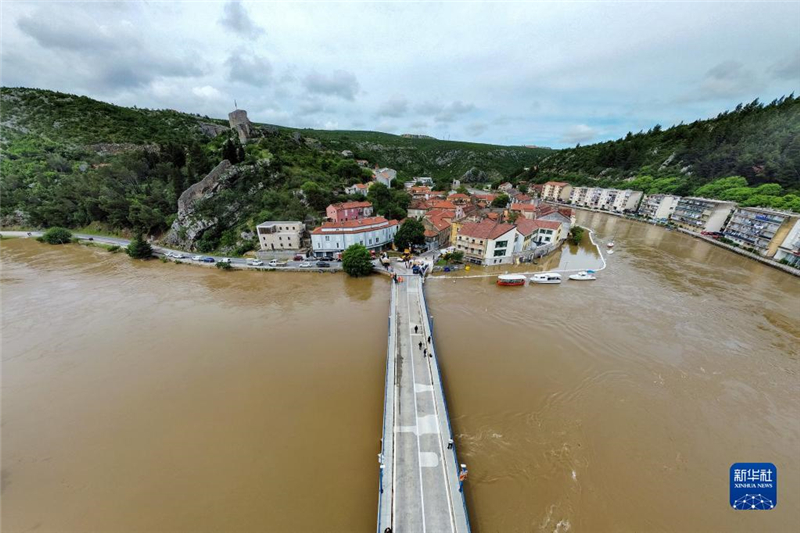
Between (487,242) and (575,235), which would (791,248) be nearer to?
(575,235)

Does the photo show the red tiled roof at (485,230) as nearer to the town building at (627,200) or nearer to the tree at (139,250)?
the tree at (139,250)

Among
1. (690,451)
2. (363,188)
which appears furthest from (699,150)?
(690,451)

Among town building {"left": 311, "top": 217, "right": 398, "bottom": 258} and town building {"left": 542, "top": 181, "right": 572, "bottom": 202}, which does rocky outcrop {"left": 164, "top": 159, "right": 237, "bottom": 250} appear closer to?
town building {"left": 311, "top": 217, "right": 398, "bottom": 258}

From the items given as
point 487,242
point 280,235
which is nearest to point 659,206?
point 487,242

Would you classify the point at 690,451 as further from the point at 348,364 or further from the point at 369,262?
the point at 369,262

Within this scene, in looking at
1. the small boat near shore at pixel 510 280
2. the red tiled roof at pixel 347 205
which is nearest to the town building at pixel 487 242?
the small boat near shore at pixel 510 280

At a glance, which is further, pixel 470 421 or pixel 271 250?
pixel 271 250

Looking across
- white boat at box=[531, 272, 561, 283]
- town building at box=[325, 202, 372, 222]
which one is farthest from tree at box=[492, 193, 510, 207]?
white boat at box=[531, 272, 561, 283]
